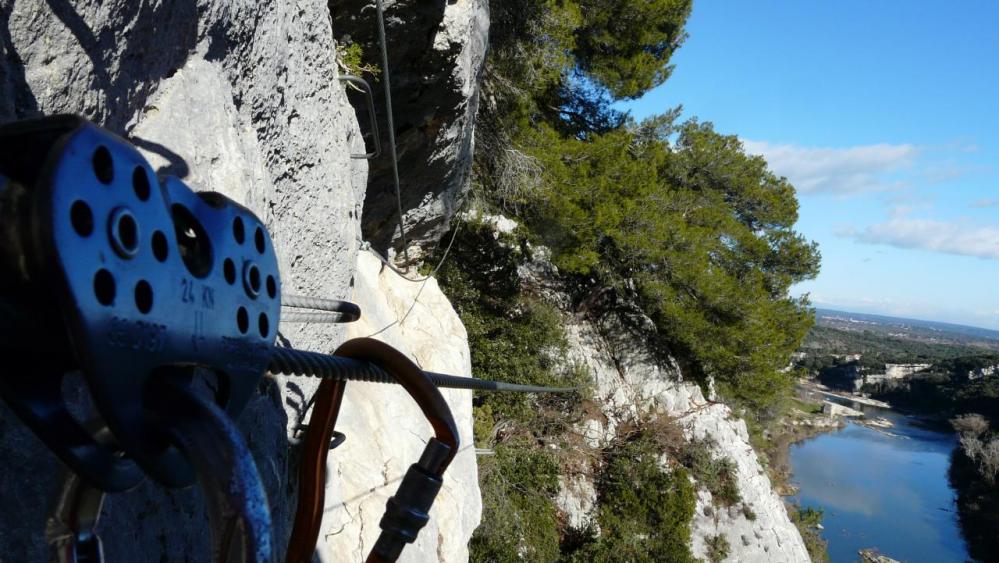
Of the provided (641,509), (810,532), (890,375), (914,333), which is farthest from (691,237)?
(914,333)

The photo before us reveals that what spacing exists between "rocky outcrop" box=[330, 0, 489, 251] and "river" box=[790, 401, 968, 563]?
19.8 m

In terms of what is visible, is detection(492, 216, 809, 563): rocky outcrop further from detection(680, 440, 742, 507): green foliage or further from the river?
the river

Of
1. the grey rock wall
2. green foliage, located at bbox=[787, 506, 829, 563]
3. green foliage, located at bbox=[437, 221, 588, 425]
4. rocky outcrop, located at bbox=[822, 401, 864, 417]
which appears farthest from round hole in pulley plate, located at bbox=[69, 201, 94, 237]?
rocky outcrop, located at bbox=[822, 401, 864, 417]

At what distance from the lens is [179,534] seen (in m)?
0.84

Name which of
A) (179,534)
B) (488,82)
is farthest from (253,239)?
(488,82)

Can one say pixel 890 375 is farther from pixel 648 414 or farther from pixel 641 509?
pixel 641 509

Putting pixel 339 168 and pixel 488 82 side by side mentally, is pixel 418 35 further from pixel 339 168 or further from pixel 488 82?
pixel 488 82

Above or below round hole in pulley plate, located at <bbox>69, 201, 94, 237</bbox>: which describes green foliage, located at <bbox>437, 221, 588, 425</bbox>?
below

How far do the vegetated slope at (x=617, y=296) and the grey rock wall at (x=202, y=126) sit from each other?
6369 millimetres

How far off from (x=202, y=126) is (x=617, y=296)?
11.3m

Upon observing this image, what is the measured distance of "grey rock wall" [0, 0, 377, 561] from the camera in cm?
66

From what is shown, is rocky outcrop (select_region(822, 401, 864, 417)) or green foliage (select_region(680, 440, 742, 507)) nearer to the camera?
green foliage (select_region(680, 440, 742, 507))

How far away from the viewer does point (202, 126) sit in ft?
3.52

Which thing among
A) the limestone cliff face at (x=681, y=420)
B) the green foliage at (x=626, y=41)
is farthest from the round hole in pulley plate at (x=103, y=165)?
the limestone cliff face at (x=681, y=420)
